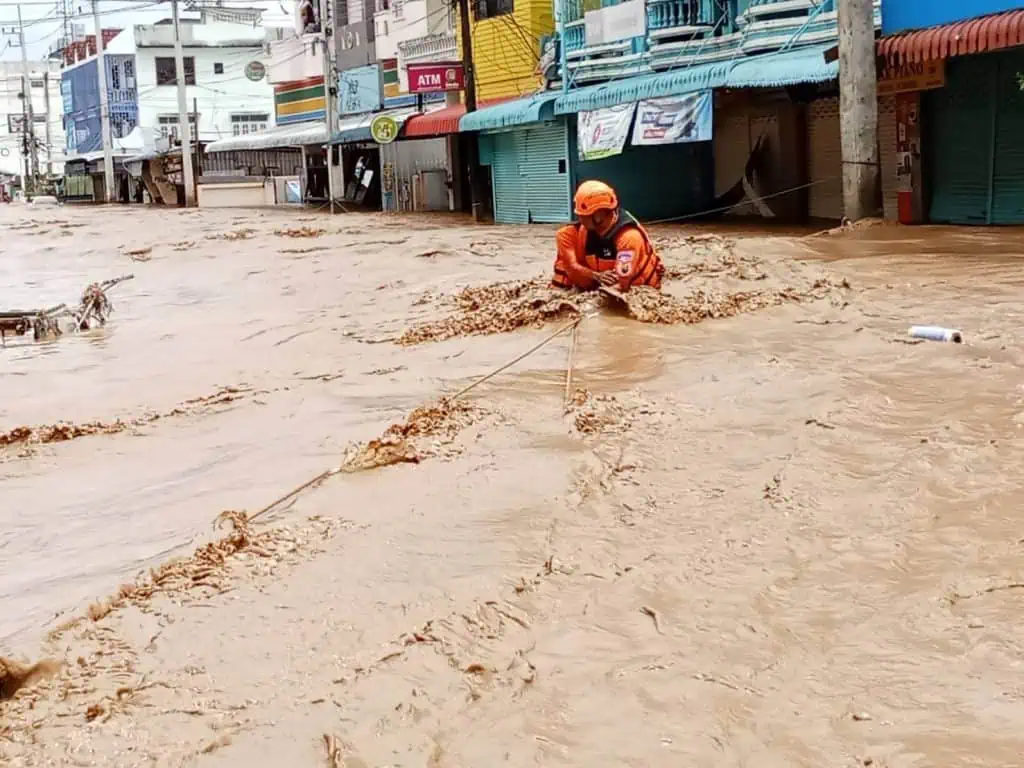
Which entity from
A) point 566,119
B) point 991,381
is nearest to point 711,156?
point 566,119

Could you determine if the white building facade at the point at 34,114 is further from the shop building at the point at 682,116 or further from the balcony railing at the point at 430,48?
the shop building at the point at 682,116

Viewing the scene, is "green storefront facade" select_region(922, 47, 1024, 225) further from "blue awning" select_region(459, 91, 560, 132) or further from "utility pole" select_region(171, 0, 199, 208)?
"utility pole" select_region(171, 0, 199, 208)

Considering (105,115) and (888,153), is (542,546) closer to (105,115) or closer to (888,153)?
(888,153)

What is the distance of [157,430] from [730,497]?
3.52m

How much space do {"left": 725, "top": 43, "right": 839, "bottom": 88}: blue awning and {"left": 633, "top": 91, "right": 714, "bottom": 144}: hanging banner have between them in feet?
2.49

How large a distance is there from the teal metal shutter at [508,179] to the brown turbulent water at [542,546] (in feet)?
48.7

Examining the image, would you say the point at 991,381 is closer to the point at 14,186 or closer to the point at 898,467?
the point at 898,467

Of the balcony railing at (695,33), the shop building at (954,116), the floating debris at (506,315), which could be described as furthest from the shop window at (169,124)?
the floating debris at (506,315)

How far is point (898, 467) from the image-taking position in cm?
482

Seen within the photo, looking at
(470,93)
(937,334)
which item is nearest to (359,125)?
(470,93)

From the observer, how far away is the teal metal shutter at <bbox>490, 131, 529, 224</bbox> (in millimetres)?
23781

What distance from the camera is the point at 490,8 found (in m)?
25.5

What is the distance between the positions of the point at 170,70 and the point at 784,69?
47312 millimetres

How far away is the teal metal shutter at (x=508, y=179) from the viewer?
78.0ft
